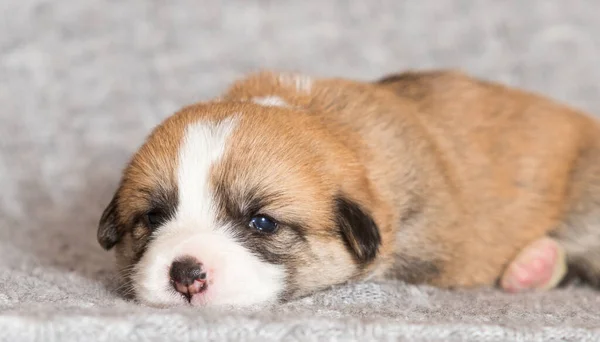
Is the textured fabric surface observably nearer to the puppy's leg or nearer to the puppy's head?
the puppy's head

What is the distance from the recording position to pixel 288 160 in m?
3.20

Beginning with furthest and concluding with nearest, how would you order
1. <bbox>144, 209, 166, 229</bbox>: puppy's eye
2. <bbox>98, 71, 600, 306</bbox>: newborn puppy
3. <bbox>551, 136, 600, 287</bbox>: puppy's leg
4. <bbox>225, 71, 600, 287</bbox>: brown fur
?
1. <bbox>551, 136, 600, 287</bbox>: puppy's leg
2. <bbox>225, 71, 600, 287</bbox>: brown fur
3. <bbox>144, 209, 166, 229</bbox>: puppy's eye
4. <bbox>98, 71, 600, 306</bbox>: newborn puppy

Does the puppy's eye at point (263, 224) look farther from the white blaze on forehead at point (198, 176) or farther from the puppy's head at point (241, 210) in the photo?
the white blaze on forehead at point (198, 176)

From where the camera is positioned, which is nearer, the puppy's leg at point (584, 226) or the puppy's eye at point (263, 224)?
the puppy's eye at point (263, 224)

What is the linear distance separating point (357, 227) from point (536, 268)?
1170 mm

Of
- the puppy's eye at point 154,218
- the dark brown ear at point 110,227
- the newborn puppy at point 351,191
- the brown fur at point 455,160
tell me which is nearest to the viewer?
the newborn puppy at point 351,191

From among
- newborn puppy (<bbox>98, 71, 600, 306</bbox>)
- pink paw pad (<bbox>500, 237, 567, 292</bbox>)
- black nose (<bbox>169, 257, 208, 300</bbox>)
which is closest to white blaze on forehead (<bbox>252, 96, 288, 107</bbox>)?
newborn puppy (<bbox>98, 71, 600, 306</bbox>)

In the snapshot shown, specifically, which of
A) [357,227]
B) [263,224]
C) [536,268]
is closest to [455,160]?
[536,268]

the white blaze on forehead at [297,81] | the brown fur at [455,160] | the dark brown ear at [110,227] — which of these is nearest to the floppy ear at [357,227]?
the brown fur at [455,160]

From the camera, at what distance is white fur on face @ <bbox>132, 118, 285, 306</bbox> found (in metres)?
2.98

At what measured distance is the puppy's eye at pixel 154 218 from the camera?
10.6 ft

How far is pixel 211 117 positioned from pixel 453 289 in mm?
1312

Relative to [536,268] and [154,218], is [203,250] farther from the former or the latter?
[536,268]

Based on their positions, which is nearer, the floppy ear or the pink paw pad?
the floppy ear
